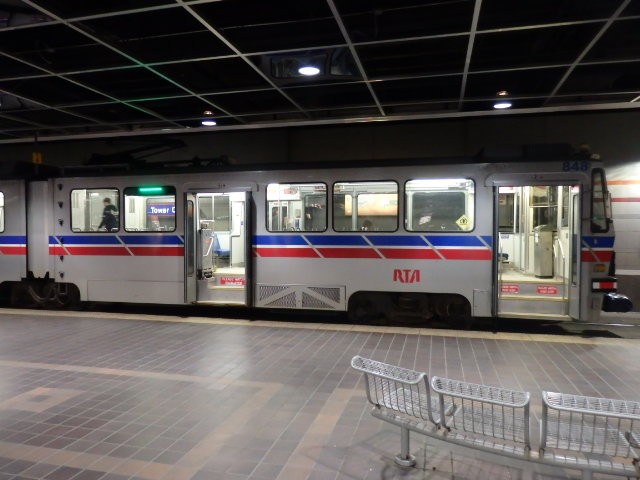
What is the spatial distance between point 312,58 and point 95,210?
5839 millimetres

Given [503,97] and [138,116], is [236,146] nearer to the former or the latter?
[138,116]

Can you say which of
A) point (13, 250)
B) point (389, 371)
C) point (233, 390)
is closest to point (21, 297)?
point (13, 250)

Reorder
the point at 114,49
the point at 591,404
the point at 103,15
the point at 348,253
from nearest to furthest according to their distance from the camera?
1. the point at 591,404
2. the point at 103,15
3. the point at 114,49
4. the point at 348,253

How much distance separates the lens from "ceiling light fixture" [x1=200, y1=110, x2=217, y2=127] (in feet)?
36.1

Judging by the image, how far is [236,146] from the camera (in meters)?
13.3

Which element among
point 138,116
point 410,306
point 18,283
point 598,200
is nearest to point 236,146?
point 138,116

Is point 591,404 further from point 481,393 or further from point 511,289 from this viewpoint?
point 511,289

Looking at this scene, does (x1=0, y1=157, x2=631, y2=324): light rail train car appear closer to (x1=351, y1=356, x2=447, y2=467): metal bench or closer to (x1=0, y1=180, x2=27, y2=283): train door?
(x1=0, y1=180, x2=27, y2=283): train door

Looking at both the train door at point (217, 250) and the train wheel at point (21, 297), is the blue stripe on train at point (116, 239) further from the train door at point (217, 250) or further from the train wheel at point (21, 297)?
the train wheel at point (21, 297)

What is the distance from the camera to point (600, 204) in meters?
7.80

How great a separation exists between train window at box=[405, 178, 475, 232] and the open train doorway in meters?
0.53

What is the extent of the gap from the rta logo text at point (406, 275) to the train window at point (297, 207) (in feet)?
5.21

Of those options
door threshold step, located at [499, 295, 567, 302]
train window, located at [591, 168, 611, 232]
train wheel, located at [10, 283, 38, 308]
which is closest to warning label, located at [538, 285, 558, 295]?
door threshold step, located at [499, 295, 567, 302]

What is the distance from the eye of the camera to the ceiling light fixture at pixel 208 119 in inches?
433
